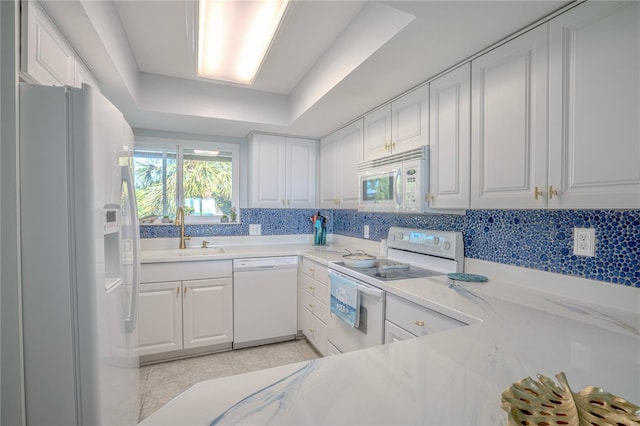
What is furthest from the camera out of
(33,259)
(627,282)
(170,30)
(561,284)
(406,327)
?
(170,30)

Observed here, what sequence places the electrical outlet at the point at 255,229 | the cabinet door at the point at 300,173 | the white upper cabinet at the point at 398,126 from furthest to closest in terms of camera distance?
the electrical outlet at the point at 255,229
the cabinet door at the point at 300,173
the white upper cabinet at the point at 398,126

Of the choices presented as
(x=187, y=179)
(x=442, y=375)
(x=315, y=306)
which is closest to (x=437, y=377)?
(x=442, y=375)

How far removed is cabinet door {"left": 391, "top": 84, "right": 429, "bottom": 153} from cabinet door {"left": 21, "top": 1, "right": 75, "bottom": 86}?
1.92 meters

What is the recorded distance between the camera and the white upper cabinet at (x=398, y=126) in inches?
75.0

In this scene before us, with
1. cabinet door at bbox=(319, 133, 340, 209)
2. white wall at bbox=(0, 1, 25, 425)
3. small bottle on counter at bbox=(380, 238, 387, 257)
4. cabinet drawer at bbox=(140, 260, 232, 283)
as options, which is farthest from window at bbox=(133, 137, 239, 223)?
white wall at bbox=(0, 1, 25, 425)

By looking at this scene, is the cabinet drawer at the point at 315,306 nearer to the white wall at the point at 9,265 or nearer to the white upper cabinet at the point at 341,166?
the white upper cabinet at the point at 341,166

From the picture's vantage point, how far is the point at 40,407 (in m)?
1.03

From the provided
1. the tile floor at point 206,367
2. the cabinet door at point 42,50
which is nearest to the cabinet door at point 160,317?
the tile floor at point 206,367

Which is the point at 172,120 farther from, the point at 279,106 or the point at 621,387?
the point at 621,387

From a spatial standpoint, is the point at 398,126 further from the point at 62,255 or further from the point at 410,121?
the point at 62,255

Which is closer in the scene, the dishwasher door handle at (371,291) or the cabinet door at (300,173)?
the dishwasher door handle at (371,291)

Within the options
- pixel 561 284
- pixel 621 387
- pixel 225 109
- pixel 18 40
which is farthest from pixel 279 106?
pixel 621 387

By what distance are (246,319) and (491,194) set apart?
235cm

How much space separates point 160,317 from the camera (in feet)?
8.31
